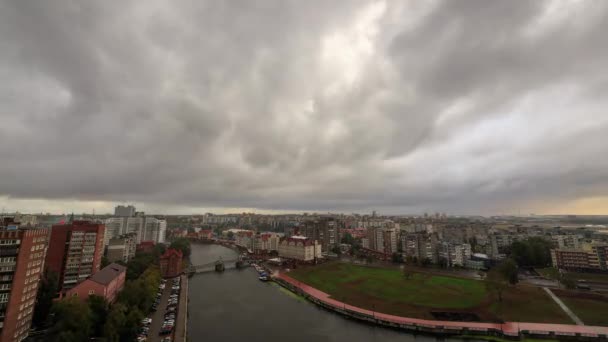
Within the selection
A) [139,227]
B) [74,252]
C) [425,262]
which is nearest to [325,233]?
[425,262]

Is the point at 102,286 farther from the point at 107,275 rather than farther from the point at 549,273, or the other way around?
the point at 549,273

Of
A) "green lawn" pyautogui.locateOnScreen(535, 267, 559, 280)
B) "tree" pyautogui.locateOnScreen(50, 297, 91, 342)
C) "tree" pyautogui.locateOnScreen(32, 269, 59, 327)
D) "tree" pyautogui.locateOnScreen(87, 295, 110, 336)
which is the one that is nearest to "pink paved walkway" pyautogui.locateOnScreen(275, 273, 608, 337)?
"green lawn" pyautogui.locateOnScreen(535, 267, 559, 280)

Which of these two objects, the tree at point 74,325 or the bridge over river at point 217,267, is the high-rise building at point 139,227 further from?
the tree at point 74,325

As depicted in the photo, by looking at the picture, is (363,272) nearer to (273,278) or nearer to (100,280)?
(273,278)

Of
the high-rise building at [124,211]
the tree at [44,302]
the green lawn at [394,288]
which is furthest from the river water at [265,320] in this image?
the high-rise building at [124,211]

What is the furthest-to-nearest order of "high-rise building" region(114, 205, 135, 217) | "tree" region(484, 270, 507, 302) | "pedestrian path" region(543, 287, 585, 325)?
"high-rise building" region(114, 205, 135, 217) → "tree" region(484, 270, 507, 302) → "pedestrian path" region(543, 287, 585, 325)

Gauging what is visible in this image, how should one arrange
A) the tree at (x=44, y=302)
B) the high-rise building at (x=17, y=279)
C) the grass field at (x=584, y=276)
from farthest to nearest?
the grass field at (x=584, y=276) → the tree at (x=44, y=302) → the high-rise building at (x=17, y=279)

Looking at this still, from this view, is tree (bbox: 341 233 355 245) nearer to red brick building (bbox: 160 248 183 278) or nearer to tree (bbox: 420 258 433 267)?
tree (bbox: 420 258 433 267)
